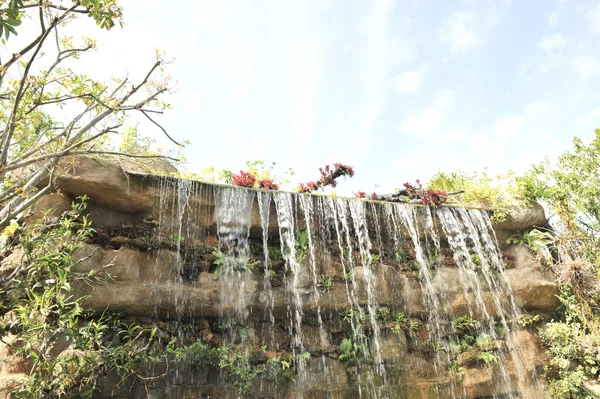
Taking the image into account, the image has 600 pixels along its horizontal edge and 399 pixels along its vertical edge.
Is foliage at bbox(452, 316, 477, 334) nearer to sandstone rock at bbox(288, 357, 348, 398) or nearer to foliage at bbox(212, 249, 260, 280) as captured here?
sandstone rock at bbox(288, 357, 348, 398)

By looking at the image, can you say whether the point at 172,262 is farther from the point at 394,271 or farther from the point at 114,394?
the point at 394,271

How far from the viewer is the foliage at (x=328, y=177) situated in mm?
9359

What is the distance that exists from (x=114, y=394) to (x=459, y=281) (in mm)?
8278

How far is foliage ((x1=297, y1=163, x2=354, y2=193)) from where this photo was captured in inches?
368

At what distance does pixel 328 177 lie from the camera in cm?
957

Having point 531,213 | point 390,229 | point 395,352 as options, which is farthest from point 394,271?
point 531,213

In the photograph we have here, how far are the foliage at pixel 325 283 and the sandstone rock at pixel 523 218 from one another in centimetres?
574

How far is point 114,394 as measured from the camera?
5.76 m

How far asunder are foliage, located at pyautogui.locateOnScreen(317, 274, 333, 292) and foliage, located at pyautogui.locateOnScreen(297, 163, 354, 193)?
239 cm

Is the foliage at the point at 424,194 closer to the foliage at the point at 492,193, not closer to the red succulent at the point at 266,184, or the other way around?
the foliage at the point at 492,193

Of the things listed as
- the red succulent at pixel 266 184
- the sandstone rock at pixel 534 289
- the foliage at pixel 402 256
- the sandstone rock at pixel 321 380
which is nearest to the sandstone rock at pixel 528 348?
the sandstone rock at pixel 534 289

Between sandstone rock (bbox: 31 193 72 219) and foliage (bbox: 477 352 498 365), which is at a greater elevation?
sandstone rock (bbox: 31 193 72 219)

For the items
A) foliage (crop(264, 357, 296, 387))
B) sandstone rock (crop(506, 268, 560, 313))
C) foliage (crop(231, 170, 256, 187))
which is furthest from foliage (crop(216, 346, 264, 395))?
sandstone rock (crop(506, 268, 560, 313))

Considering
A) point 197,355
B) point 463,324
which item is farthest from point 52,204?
point 463,324
